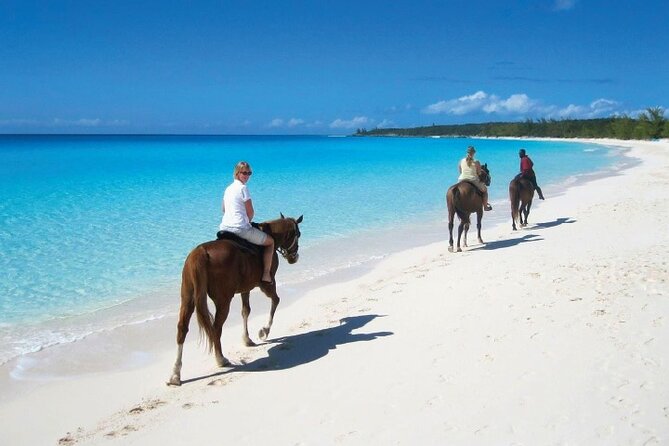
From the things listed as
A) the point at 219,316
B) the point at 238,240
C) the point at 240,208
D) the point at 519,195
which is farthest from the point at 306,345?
the point at 519,195

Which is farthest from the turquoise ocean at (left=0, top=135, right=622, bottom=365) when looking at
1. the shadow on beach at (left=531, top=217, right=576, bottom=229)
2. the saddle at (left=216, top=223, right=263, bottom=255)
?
the saddle at (left=216, top=223, right=263, bottom=255)

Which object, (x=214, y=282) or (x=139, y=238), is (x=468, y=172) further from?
(x=139, y=238)

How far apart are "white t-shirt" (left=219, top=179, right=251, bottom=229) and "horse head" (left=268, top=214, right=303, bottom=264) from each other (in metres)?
0.79

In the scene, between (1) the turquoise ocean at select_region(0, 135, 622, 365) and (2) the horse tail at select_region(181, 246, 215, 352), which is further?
(1) the turquoise ocean at select_region(0, 135, 622, 365)

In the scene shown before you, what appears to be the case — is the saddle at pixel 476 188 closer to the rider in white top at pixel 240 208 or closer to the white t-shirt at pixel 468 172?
the white t-shirt at pixel 468 172

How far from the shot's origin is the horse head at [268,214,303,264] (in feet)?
22.7

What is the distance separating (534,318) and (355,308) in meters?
2.68

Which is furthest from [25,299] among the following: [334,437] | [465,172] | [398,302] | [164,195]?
[164,195]

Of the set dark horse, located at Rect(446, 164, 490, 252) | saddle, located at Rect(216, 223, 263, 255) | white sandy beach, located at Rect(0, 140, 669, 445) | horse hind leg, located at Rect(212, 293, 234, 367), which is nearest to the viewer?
white sandy beach, located at Rect(0, 140, 669, 445)

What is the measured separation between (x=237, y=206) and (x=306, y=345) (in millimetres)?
1958

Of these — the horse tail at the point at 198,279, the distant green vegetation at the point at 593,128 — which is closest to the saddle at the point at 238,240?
the horse tail at the point at 198,279

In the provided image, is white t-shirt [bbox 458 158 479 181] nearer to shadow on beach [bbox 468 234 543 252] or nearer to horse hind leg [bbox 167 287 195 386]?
shadow on beach [bbox 468 234 543 252]

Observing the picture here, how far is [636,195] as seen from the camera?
18859 mm

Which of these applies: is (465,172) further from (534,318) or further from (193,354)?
(193,354)
